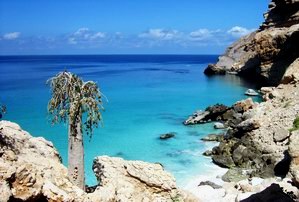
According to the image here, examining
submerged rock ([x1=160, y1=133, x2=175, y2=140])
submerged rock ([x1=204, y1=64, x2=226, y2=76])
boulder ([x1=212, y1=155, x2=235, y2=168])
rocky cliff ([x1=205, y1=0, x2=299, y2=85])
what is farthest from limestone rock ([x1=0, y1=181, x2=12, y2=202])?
submerged rock ([x1=204, y1=64, x2=226, y2=76])

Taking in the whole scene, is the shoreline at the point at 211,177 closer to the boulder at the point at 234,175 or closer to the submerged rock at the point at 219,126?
the boulder at the point at 234,175

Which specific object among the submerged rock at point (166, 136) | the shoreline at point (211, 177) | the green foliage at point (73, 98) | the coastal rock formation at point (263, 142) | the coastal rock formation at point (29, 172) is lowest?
the shoreline at point (211, 177)

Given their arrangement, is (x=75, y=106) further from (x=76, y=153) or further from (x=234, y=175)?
(x=234, y=175)

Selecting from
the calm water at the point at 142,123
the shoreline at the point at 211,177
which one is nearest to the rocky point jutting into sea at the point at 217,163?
the shoreline at the point at 211,177

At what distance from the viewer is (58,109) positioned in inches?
640

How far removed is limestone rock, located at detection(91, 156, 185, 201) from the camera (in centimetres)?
1271

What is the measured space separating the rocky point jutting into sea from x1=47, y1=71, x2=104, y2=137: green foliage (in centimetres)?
138

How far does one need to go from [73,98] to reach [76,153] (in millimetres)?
2146

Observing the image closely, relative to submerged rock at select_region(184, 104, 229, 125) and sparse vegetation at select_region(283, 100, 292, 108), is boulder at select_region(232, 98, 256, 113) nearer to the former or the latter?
submerged rock at select_region(184, 104, 229, 125)

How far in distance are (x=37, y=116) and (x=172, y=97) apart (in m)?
26.9

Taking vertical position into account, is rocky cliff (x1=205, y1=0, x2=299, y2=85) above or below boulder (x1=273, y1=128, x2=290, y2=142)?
above

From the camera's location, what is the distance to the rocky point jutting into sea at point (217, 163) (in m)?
11.0

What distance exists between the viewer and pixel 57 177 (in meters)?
12.2

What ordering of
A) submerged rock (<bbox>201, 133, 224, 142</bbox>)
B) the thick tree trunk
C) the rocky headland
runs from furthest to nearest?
submerged rock (<bbox>201, 133, 224, 142</bbox>) < the rocky headland < the thick tree trunk
